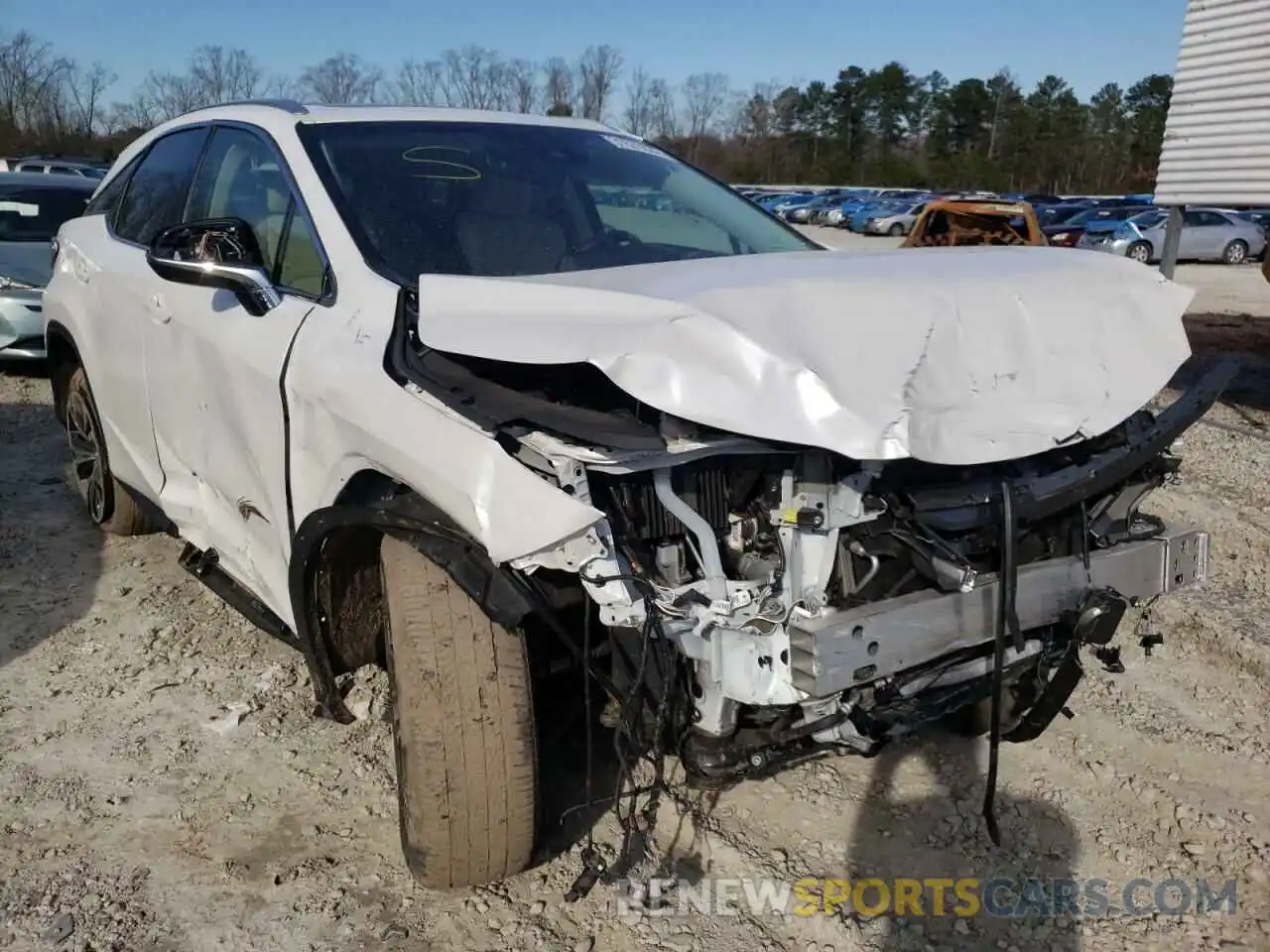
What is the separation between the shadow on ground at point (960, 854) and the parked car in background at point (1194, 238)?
26.1m

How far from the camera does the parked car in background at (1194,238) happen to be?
26.7 metres

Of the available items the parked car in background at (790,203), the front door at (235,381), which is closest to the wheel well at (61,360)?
the front door at (235,381)

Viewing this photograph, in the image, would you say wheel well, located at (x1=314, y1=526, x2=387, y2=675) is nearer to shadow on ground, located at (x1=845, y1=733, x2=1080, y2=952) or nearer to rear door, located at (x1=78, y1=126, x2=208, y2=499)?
rear door, located at (x1=78, y1=126, x2=208, y2=499)

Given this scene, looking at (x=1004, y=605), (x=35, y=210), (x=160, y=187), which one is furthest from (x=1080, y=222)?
(x=1004, y=605)

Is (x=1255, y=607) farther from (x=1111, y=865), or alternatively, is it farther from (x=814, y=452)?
(x=814, y=452)

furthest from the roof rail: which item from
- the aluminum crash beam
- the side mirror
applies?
the aluminum crash beam

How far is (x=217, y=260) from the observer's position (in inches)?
118

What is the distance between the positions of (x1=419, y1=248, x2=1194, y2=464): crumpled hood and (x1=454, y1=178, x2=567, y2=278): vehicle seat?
1.64 feet

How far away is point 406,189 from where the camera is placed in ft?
10.4

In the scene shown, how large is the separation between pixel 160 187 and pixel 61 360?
4.34 feet

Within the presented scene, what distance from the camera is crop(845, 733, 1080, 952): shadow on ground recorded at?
8.73 ft

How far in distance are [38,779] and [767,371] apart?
259cm

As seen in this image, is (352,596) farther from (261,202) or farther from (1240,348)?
(1240,348)

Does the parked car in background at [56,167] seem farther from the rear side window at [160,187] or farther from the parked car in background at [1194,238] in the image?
the parked car in background at [1194,238]
